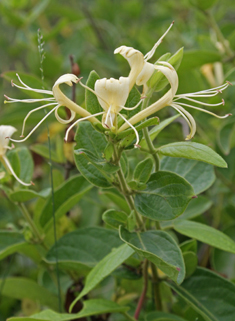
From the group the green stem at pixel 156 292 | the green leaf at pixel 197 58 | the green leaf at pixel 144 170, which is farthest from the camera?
the green leaf at pixel 197 58

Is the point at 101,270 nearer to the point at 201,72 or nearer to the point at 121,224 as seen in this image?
the point at 121,224

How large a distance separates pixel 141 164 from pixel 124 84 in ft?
0.45

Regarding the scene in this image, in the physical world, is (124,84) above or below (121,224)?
above

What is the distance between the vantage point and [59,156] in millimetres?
860

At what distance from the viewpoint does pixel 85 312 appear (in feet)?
1.81

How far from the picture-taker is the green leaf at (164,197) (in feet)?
1.56

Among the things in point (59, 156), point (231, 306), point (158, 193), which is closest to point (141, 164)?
point (158, 193)

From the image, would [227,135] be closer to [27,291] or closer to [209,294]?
[209,294]

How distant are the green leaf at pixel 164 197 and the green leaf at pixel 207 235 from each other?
0.09 meters

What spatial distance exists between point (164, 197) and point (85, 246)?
230mm

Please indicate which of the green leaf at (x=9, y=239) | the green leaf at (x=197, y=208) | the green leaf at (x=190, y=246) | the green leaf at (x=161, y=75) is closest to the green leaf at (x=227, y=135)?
the green leaf at (x=197, y=208)

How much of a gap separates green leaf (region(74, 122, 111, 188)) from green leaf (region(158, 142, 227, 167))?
84 millimetres

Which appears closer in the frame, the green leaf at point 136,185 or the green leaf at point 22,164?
the green leaf at point 136,185

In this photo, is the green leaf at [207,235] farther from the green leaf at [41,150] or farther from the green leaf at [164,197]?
the green leaf at [41,150]
